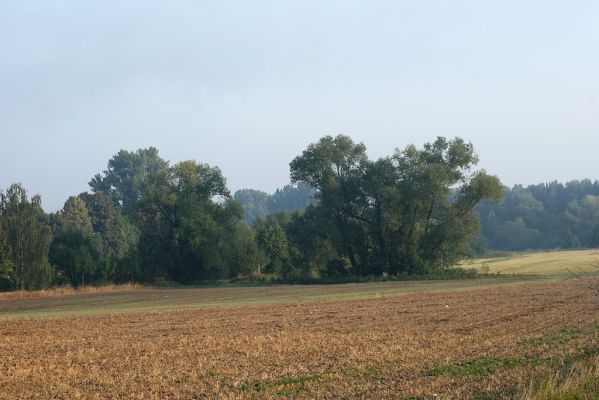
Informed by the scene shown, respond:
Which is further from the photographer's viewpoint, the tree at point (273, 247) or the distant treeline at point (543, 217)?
the distant treeline at point (543, 217)

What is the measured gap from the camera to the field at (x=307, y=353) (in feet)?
45.4

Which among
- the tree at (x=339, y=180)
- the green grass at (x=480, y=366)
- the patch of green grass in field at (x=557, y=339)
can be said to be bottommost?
the patch of green grass in field at (x=557, y=339)

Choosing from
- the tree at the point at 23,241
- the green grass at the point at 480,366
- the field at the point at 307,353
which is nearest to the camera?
the field at the point at 307,353

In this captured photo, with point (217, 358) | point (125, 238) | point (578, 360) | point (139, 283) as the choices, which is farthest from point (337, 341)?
point (125, 238)

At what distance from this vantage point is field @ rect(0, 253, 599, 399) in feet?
45.4

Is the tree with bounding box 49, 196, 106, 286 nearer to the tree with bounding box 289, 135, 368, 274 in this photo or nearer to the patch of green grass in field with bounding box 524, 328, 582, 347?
the tree with bounding box 289, 135, 368, 274

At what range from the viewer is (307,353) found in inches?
733

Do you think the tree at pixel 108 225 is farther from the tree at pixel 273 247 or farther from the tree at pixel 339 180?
the tree at pixel 339 180

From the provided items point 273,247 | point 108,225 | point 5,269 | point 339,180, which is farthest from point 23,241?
point 108,225

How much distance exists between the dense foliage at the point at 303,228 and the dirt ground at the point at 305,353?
42.5 m

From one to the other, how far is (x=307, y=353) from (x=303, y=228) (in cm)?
6140

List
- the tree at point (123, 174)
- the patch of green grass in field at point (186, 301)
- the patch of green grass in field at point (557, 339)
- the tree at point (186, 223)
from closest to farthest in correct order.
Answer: the patch of green grass in field at point (557, 339) < the patch of green grass in field at point (186, 301) < the tree at point (186, 223) < the tree at point (123, 174)

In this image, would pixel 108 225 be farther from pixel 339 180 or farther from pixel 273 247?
pixel 339 180

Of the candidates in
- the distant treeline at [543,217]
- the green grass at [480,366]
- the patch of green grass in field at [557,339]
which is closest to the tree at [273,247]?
the distant treeline at [543,217]
